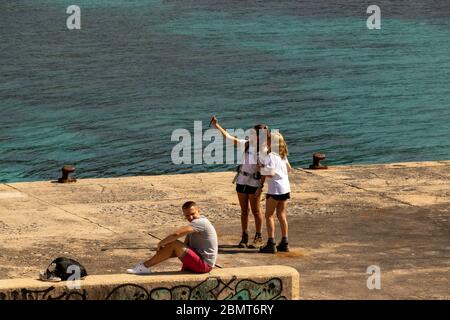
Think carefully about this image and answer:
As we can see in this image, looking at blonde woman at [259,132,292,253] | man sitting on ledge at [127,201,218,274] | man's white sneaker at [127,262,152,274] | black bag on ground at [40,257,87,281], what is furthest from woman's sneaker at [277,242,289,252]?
black bag on ground at [40,257,87,281]

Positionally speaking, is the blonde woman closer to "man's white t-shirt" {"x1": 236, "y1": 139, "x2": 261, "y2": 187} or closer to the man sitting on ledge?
"man's white t-shirt" {"x1": 236, "y1": 139, "x2": 261, "y2": 187}

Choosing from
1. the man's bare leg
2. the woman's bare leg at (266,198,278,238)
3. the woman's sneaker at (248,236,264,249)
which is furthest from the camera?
the woman's sneaker at (248,236,264,249)

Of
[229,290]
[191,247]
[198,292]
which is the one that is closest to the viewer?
[198,292]

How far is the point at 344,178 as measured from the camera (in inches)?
987

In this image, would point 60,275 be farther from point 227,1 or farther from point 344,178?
point 227,1

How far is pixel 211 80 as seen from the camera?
51.4 meters

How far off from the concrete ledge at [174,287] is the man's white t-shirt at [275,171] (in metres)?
2.95

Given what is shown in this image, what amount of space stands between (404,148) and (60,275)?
1061 inches

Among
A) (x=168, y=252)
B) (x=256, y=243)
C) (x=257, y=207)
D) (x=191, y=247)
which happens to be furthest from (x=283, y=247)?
(x=168, y=252)

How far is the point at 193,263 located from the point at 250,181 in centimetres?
351

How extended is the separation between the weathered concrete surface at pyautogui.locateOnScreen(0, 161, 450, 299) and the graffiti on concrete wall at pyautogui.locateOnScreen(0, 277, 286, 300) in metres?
1.29

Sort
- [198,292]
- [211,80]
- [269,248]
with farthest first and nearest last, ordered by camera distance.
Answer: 1. [211,80]
2. [269,248]
3. [198,292]

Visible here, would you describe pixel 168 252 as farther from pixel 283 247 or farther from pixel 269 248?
pixel 283 247

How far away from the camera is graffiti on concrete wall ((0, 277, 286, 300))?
1476 centimetres
